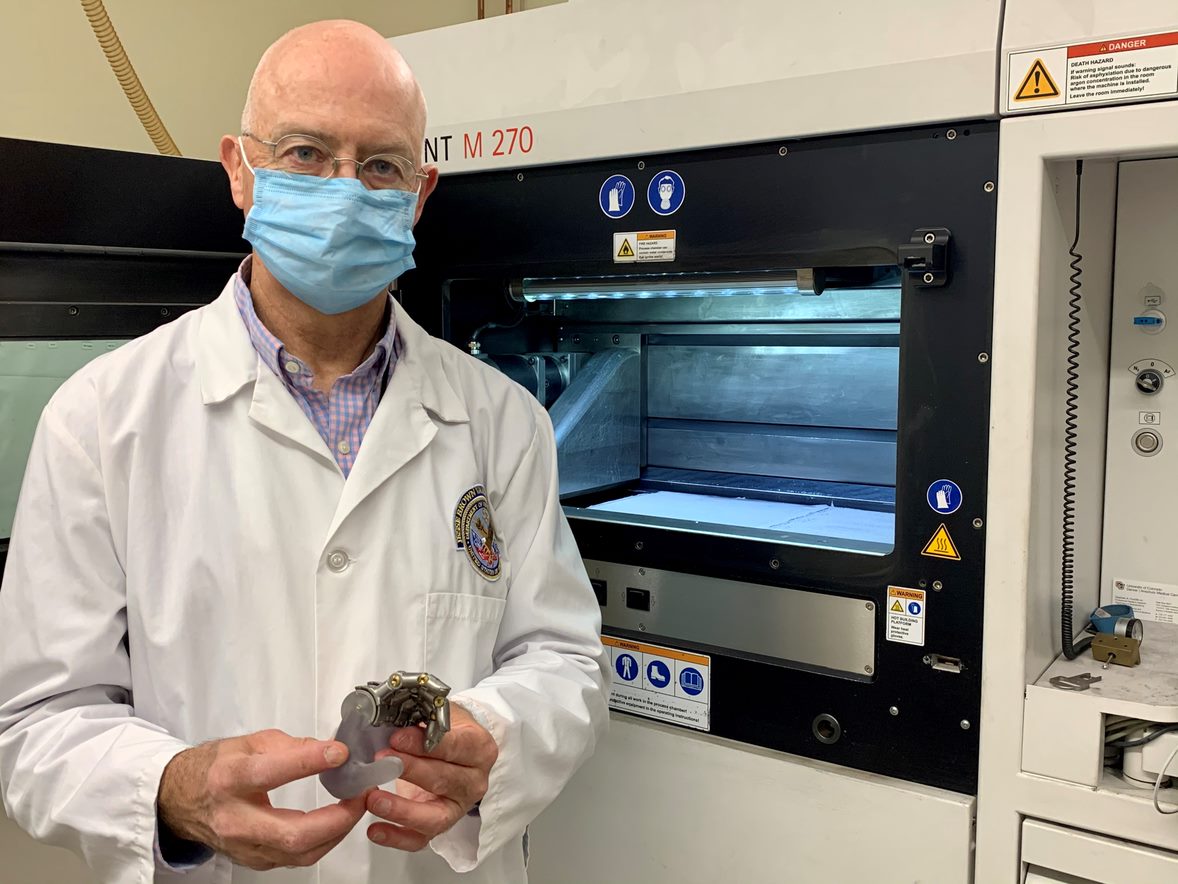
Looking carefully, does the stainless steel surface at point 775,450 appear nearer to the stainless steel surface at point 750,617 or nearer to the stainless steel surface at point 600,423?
the stainless steel surface at point 600,423

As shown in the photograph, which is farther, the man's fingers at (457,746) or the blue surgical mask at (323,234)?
the blue surgical mask at (323,234)

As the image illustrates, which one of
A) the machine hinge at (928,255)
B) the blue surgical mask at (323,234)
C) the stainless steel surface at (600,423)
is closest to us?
the blue surgical mask at (323,234)

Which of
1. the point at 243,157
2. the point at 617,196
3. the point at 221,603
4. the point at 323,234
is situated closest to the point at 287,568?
the point at 221,603

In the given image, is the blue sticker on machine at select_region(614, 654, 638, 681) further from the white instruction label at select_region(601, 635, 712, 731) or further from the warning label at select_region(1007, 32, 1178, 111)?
the warning label at select_region(1007, 32, 1178, 111)

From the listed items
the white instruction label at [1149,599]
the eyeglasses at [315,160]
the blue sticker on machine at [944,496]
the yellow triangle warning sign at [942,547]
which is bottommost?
the white instruction label at [1149,599]

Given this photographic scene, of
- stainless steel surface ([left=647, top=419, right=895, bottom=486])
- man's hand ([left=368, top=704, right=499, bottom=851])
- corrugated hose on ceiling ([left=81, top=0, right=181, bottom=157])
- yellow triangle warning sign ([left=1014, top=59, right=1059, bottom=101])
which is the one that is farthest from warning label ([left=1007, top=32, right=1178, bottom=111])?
corrugated hose on ceiling ([left=81, top=0, right=181, bottom=157])

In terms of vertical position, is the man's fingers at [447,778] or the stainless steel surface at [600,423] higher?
the stainless steel surface at [600,423]

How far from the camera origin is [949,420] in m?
1.22

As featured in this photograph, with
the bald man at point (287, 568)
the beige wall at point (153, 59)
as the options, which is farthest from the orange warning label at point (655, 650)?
the beige wall at point (153, 59)

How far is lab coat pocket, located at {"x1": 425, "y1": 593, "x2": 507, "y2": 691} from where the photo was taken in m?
1.13

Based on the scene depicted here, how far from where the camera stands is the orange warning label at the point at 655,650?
1452 millimetres

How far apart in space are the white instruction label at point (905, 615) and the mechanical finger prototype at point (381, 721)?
63 cm

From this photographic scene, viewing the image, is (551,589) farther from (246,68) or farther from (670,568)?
(246,68)

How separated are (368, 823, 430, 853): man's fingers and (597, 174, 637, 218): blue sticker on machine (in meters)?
0.88
